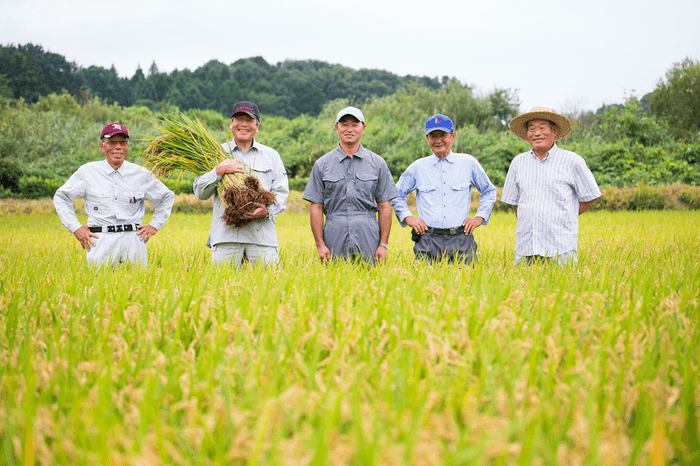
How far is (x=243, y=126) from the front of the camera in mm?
4355

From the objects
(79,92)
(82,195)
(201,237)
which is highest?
(79,92)

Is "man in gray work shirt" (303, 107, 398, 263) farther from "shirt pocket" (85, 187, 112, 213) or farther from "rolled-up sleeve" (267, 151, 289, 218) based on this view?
"shirt pocket" (85, 187, 112, 213)

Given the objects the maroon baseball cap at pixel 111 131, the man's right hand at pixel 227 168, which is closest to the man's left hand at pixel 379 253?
the man's right hand at pixel 227 168

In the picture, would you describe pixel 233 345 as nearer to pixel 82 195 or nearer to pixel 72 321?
pixel 72 321

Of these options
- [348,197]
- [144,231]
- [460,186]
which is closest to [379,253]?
[348,197]

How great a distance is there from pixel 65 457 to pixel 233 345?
685 mm

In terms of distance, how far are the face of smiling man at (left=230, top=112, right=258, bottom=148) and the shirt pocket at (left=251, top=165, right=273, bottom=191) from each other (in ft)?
0.98

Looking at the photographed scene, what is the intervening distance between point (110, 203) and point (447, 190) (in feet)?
11.0

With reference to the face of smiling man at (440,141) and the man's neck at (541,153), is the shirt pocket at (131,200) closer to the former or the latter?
the face of smiling man at (440,141)

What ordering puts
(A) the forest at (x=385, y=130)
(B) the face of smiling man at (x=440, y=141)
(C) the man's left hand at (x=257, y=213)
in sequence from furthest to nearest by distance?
(A) the forest at (x=385, y=130)
(B) the face of smiling man at (x=440, y=141)
(C) the man's left hand at (x=257, y=213)

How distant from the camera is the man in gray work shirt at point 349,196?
4191 mm

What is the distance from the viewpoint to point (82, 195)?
4.46 meters

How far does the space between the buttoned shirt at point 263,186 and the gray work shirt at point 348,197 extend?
0.34 metres

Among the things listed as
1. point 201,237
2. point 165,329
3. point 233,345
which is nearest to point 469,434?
point 233,345
